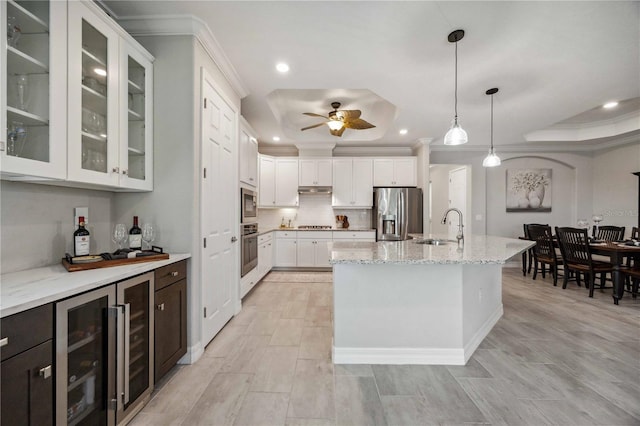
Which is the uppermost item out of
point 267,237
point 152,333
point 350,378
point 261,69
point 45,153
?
point 261,69

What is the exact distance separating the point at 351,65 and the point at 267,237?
3.16 meters

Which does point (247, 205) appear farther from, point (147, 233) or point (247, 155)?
point (147, 233)

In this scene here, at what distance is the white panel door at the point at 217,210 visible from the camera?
232cm

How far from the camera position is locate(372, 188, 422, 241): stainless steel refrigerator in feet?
16.9

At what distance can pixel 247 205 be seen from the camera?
3594mm

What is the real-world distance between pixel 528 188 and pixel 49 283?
7.43m

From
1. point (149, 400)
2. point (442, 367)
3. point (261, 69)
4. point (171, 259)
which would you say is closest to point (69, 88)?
point (171, 259)

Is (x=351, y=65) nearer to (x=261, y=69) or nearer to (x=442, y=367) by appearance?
(x=261, y=69)

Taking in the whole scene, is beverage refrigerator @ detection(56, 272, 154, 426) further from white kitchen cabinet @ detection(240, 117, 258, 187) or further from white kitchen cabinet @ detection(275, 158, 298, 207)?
white kitchen cabinet @ detection(275, 158, 298, 207)

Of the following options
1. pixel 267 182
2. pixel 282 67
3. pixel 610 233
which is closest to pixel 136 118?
pixel 282 67

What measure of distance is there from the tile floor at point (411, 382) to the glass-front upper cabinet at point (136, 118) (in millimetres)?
1510

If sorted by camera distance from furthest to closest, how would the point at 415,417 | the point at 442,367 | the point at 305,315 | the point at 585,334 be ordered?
the point at 305,315
the point at 585,334
the point at 442,367
the point at 415,417

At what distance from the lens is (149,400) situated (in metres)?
1.70

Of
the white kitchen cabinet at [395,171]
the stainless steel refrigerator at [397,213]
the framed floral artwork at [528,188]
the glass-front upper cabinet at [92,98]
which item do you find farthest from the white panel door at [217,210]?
the framed floral artwork at [528,188]
